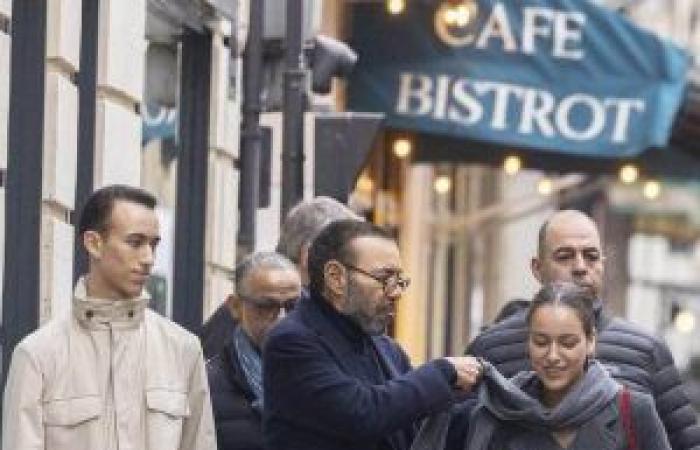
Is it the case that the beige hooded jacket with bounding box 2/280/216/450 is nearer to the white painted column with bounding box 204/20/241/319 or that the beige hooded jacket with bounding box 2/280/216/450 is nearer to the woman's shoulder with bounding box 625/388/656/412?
the woman's shoulder with bounding box 625/388/656/412

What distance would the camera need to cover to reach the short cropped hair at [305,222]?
940 centimetres

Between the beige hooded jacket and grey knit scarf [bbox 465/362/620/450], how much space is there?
0.87 meters

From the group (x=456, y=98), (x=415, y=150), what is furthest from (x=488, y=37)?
(x=415, y=150)

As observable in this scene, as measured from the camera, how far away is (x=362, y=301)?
25.1 ft

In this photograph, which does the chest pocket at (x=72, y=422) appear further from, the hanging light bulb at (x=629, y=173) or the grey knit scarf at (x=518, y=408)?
the hanging light bulb at (x=629, y=173)

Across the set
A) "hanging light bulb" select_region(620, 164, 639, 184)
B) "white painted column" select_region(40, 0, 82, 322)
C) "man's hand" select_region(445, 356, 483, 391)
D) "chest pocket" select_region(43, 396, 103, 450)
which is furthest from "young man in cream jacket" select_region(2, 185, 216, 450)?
"hanging light bulb" select_region(620, 164, 639, 184)

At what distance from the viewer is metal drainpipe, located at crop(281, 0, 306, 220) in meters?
14.6

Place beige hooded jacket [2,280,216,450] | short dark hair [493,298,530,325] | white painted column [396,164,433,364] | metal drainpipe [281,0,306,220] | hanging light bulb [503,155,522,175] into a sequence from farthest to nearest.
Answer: white painted column [396,164,433,364] < hanging light bulb [503,155,522,175] < metal drainpipe [281,0,306,220] < short dark hair [493,298,530,325] < beige hooded jacket [2,280,216,450]

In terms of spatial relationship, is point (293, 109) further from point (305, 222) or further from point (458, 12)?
point (305, 222)

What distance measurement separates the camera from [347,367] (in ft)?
25.0

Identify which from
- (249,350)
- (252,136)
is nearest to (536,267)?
(249,350)

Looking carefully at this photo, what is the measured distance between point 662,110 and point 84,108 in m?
9.49

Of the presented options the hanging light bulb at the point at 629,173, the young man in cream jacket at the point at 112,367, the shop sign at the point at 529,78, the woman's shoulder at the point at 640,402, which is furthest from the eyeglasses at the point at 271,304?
the hanging light bulb at the point at 629,173

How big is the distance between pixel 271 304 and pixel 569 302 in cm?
169
